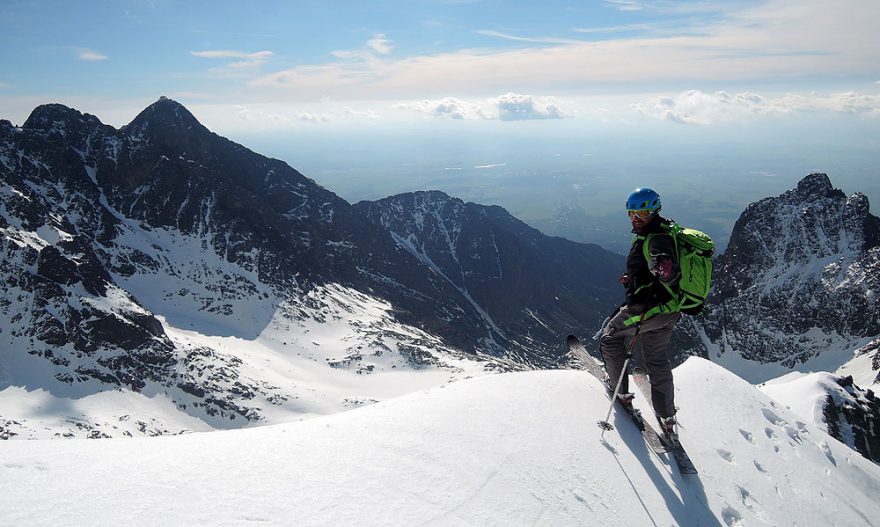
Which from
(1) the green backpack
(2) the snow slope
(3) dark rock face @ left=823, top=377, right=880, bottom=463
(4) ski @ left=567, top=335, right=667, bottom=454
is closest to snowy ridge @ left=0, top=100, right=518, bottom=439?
(3) dark rock face @ left=823, top=377, right=880, bottom=463

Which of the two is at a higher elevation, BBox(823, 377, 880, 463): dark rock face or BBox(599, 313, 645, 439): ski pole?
BBox(599, 313, 645, 439): ski pole

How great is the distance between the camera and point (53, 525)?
4.12 metres

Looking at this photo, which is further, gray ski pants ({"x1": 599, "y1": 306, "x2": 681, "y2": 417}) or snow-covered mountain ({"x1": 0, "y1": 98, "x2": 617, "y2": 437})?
snow-covered mountain ({"x1": 0, "y1": 98, "x2": 617, "y2": 437})

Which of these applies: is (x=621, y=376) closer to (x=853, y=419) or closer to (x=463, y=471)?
(x=463, y=471)

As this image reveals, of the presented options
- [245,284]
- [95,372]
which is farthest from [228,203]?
[95,372]

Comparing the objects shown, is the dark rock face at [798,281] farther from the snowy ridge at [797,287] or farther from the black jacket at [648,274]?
the black jacket at [648,274]

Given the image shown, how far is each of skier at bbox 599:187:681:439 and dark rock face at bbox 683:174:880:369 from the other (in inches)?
5323

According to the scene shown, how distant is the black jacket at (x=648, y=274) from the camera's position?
8.64m

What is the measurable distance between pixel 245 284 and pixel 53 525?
170 meters

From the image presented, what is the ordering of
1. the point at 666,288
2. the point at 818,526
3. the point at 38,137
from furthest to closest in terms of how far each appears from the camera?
the point at 38,137 < the point at 666,288 < the point at 818,526

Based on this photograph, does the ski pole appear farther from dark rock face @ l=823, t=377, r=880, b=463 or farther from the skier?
dark rock face @ l=823, t=377, r=880, b=463

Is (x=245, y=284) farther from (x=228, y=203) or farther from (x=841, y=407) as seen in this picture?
(x=841, y=407)

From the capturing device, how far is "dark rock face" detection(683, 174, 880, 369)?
12138cm

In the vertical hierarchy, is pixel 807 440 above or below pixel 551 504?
below
